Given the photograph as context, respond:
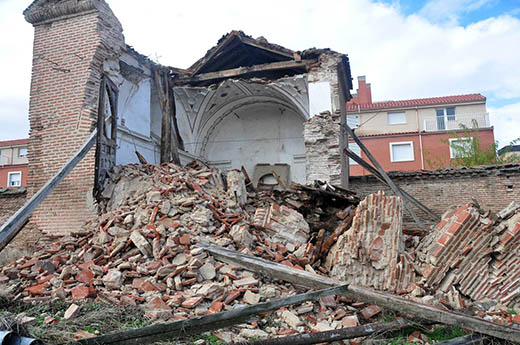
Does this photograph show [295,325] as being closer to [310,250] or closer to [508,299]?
[310,250]

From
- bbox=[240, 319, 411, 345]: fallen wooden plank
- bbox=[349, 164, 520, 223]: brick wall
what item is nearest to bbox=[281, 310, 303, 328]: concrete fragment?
bbox=[240, 319, 411, 345]: fallen wooden plank

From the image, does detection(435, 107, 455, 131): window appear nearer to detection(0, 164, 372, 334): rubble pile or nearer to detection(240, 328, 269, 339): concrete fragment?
detection(0, 164, 372, 334): rubble pile

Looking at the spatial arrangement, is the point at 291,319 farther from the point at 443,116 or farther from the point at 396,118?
the point at 443,116

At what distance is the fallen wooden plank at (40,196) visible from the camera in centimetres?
586

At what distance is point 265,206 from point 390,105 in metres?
21.7

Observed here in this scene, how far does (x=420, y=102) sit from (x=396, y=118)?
1952 mm

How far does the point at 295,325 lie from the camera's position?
460 centimetres

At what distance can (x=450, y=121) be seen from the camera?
26172 mm

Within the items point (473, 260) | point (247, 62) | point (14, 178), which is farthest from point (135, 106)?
point (14, 178)

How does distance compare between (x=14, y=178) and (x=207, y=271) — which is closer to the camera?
(x=207, y=271)

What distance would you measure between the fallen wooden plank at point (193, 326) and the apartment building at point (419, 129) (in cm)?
1973

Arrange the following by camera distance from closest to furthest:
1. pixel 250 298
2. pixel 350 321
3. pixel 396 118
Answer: pixel 350 321, pixel 250 298, pixel 396 118

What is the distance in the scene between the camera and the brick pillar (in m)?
8.32

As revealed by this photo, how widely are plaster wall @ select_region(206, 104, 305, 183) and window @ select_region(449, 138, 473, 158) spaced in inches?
540
